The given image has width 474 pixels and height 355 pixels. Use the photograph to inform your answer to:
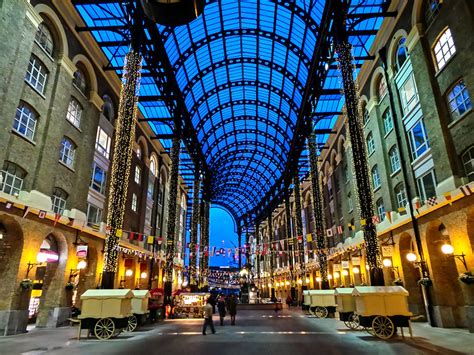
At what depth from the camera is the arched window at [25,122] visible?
16.9 metres

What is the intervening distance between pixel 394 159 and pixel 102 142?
2306cm

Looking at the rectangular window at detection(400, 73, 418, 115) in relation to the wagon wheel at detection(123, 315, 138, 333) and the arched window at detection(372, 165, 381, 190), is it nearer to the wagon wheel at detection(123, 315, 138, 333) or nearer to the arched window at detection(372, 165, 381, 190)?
the arched window at detection(372, 165, 381, 190)

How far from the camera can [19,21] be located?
1612 cm

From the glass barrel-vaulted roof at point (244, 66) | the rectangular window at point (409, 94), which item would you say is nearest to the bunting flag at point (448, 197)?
the rectangular window at point (409, 94)

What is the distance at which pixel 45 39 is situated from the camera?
763 inches

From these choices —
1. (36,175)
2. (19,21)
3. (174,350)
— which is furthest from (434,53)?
(36,175)

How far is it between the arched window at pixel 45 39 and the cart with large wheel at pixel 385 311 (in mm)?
21350

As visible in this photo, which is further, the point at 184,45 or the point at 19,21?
the point at 184,45

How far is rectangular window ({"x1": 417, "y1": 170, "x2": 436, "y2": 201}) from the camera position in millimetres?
18703

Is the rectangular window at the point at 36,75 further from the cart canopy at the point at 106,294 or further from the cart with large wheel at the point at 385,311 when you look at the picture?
the cart with large wheel at the point at 385,311

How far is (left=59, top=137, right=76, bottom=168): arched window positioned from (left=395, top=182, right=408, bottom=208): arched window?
23.0m

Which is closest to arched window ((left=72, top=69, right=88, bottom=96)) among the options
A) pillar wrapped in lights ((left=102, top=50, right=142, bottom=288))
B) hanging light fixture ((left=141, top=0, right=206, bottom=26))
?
pillar wrapped in lights ((left=102, top=50, right=142, bottom=288))

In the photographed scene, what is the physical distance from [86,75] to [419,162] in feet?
77.6

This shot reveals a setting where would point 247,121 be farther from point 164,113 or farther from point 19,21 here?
point 19,21
